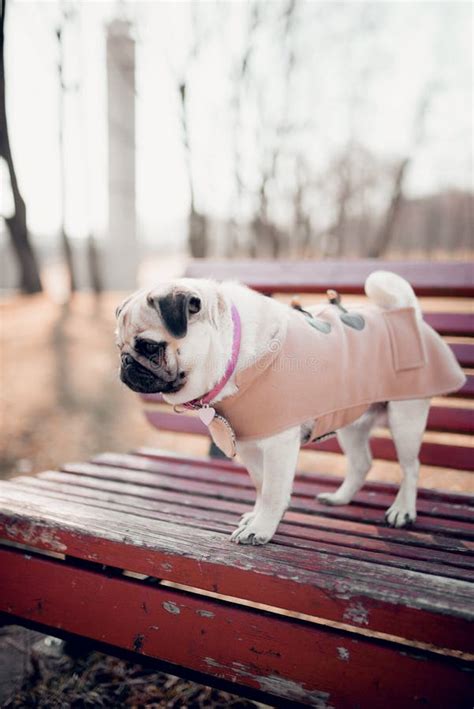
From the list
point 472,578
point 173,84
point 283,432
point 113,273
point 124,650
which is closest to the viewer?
point 472,578

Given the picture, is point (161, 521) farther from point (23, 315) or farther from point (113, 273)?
point (113, 273)

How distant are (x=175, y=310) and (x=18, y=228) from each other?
27.3ft

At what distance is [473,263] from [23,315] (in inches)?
321

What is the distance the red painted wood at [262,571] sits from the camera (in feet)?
3.92

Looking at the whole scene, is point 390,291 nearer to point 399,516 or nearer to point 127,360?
point 399,516

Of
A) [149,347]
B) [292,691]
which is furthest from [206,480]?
[292,691]

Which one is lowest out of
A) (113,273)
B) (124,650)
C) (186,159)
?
(113,273)

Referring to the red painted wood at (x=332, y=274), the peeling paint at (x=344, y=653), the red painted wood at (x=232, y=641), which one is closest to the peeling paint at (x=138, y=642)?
the red painted wood at (x=232, y=641)

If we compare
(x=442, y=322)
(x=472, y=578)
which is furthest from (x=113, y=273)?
(x=472, y=578)

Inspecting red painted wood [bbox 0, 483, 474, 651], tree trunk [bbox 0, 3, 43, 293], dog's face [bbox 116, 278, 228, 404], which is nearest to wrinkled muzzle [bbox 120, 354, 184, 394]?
dog's face [bbox 116, 278, 228, 404]

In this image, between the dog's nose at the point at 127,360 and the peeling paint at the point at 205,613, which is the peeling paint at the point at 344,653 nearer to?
the peeling paint at the point at 205,613

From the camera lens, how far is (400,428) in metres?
2.12

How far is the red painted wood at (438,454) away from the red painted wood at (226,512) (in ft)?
2.25

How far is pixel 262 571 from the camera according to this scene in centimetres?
136
